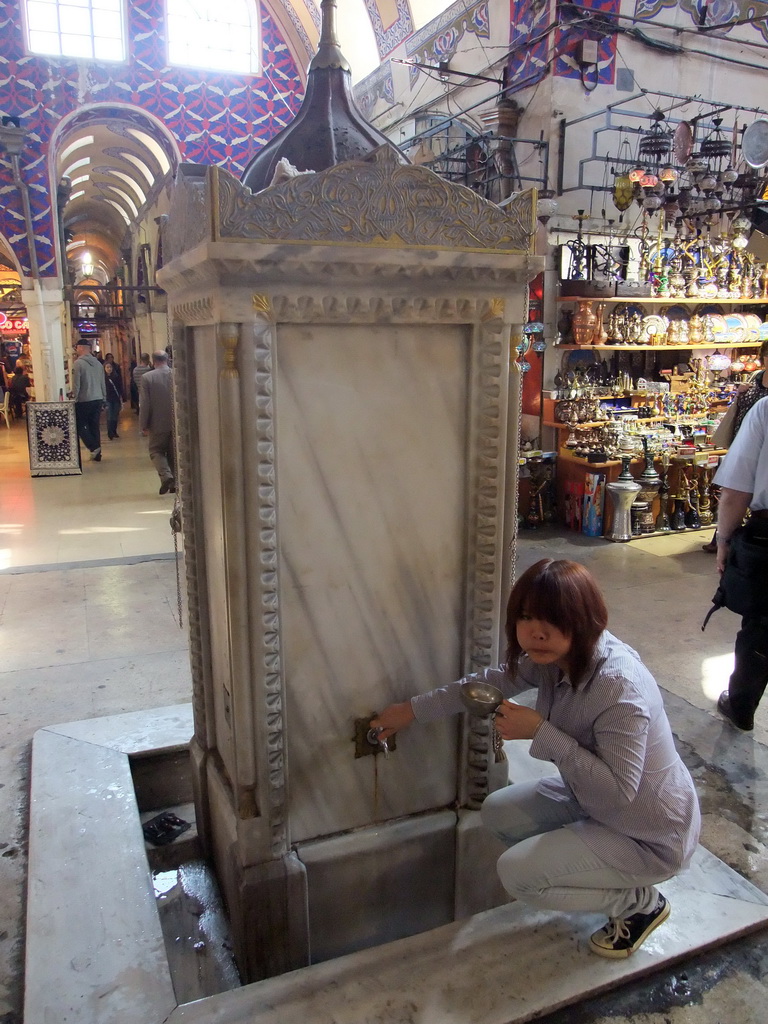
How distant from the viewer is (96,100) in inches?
388

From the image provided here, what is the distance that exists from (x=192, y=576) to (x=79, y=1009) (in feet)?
3.75

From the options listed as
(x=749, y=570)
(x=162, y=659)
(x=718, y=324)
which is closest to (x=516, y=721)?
(x=749, y=570)

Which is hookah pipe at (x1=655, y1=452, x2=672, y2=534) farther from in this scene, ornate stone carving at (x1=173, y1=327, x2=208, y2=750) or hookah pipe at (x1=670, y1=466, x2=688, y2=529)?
ornate stone carving at (x1=173, y1=327, x2=208, y2=750)

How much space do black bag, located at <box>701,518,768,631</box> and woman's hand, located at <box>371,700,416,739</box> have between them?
1914 mm

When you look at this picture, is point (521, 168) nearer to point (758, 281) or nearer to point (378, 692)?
point (758, 281)

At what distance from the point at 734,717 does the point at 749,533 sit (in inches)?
34.1

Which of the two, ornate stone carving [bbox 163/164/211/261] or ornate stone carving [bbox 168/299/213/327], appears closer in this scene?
ornate stone carving [bbox 163/164/211/261]

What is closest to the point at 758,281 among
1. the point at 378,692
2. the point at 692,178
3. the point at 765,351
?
the point at 692,178

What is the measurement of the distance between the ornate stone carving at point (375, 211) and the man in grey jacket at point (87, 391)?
909cm

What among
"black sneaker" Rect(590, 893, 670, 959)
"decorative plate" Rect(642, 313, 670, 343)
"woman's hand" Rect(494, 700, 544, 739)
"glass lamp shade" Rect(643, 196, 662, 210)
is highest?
"glass lamp shade" Rect(643, 196, 662, 210)

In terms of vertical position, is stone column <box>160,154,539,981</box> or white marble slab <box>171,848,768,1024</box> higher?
stone column <box>160,154,539,981</box>

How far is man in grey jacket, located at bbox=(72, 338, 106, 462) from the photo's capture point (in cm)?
1024

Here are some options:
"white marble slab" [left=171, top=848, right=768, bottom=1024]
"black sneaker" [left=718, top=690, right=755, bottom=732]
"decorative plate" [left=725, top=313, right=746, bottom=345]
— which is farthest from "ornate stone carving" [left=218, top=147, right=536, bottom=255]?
"decorative plate" [left=725, top=313, right=746, bottom=345]

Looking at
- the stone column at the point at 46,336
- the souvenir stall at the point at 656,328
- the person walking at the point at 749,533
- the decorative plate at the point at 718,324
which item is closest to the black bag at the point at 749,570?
the person walking at the point at 749,533
